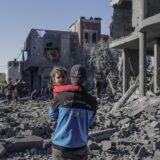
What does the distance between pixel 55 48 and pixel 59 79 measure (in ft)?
135

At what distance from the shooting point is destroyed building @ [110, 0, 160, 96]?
18172mm

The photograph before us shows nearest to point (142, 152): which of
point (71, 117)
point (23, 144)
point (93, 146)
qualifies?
point (93, 146)

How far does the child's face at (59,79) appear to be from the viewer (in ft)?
13.8

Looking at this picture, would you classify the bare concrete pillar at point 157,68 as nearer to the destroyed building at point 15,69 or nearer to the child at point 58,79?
the child at point 58,79

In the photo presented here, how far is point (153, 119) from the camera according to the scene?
11422 millimetres

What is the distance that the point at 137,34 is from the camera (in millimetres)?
19812

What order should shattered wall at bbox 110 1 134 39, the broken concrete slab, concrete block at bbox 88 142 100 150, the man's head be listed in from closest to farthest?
the man's head
concrete block at bbox 88 142 100 150
the broken concrete slab
shattered wall at bbox 110 1 134 39

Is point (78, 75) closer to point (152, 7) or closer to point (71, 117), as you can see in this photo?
point (71, 117)

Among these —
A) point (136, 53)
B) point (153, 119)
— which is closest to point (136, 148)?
point (153, 119)

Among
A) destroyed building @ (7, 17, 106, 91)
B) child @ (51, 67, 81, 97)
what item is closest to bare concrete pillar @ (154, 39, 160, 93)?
child @ (51, 67, 81, 97)

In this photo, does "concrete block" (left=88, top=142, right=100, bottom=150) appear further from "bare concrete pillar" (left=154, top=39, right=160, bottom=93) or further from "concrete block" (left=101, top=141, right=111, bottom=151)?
"bare concrete pillar" (left=154, top=39, right=160, bottom=93)

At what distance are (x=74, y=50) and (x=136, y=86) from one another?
89.8ft

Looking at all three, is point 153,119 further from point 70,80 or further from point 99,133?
point 70,80

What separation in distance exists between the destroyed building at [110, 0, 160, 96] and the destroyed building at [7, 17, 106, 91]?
18049 millimetres
